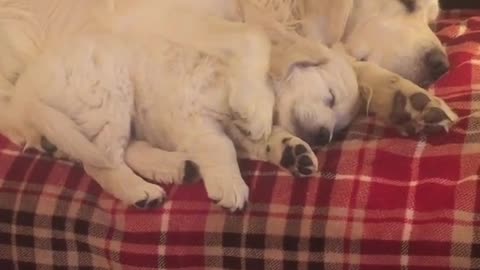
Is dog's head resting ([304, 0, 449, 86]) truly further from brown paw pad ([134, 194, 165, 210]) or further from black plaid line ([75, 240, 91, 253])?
black plaid line ([75, 240, 91, 253])

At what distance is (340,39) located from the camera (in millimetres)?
1568

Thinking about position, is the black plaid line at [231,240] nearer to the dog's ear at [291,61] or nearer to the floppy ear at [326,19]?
the dog's ear at [291,61]

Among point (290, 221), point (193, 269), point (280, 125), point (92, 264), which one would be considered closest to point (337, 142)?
point (280, 125)

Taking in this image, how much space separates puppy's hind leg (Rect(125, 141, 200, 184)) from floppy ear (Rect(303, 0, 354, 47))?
Answer: 394 millimetres

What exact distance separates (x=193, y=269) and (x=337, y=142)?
0.34m

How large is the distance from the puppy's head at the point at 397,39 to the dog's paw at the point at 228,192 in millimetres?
448

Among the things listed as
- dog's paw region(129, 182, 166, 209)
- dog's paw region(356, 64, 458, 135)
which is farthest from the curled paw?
dog's paw region(356, 64, 458, 135)

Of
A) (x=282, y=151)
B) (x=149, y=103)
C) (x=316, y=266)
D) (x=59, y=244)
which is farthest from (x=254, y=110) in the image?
(x=59, y=244)

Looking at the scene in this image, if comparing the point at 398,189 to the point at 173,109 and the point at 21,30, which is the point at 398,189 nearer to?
the point at 173,109

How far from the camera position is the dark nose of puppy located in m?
1.41

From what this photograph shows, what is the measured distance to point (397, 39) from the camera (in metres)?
1.54

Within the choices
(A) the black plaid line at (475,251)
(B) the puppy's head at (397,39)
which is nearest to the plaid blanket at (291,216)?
(A) the black plaid line at (475,251)

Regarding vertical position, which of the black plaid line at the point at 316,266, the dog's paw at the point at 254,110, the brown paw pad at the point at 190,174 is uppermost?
the dog's paw at the point at 254,110

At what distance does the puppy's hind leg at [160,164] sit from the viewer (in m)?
1.33
